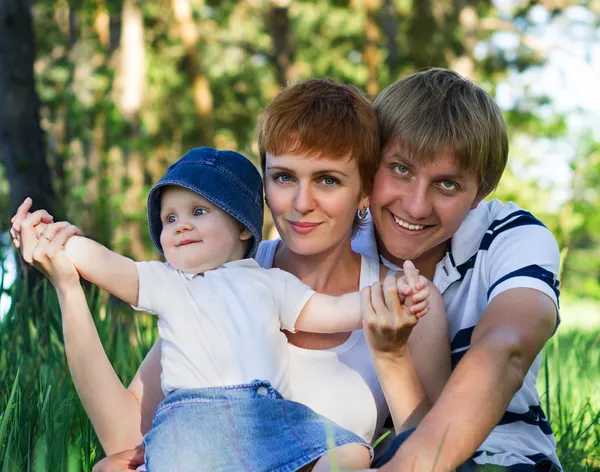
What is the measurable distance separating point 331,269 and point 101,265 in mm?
806

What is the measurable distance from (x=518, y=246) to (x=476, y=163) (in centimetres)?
35

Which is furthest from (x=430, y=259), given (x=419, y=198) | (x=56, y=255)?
A: (x=56, y=255)

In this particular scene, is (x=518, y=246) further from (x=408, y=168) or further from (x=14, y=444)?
(x=14, y=444)

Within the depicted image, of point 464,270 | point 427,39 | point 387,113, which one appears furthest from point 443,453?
point 427,39

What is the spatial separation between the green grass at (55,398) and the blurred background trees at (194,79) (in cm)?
201

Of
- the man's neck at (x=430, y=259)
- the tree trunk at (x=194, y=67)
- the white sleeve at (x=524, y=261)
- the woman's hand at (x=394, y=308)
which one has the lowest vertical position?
the woman's hand at (x=394, y=308)

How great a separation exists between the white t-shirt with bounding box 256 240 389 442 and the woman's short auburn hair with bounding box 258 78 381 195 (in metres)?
0.54

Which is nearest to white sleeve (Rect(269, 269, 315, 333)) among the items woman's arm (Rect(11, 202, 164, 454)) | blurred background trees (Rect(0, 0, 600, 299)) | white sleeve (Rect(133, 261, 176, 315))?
white sleeve (Rect(133, 261, 176, 315))

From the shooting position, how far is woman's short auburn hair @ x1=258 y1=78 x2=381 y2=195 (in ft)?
7.73

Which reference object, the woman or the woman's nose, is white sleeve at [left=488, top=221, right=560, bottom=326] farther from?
the woman's nose

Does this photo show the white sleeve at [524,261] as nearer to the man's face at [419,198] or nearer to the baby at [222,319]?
the man's face at [419,198]

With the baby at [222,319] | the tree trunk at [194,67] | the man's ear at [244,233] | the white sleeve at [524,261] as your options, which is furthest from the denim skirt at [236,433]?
the tree trunk at [194,67]

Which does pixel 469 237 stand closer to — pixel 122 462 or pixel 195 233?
pixel 195 233

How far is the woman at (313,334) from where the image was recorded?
2.30 m
